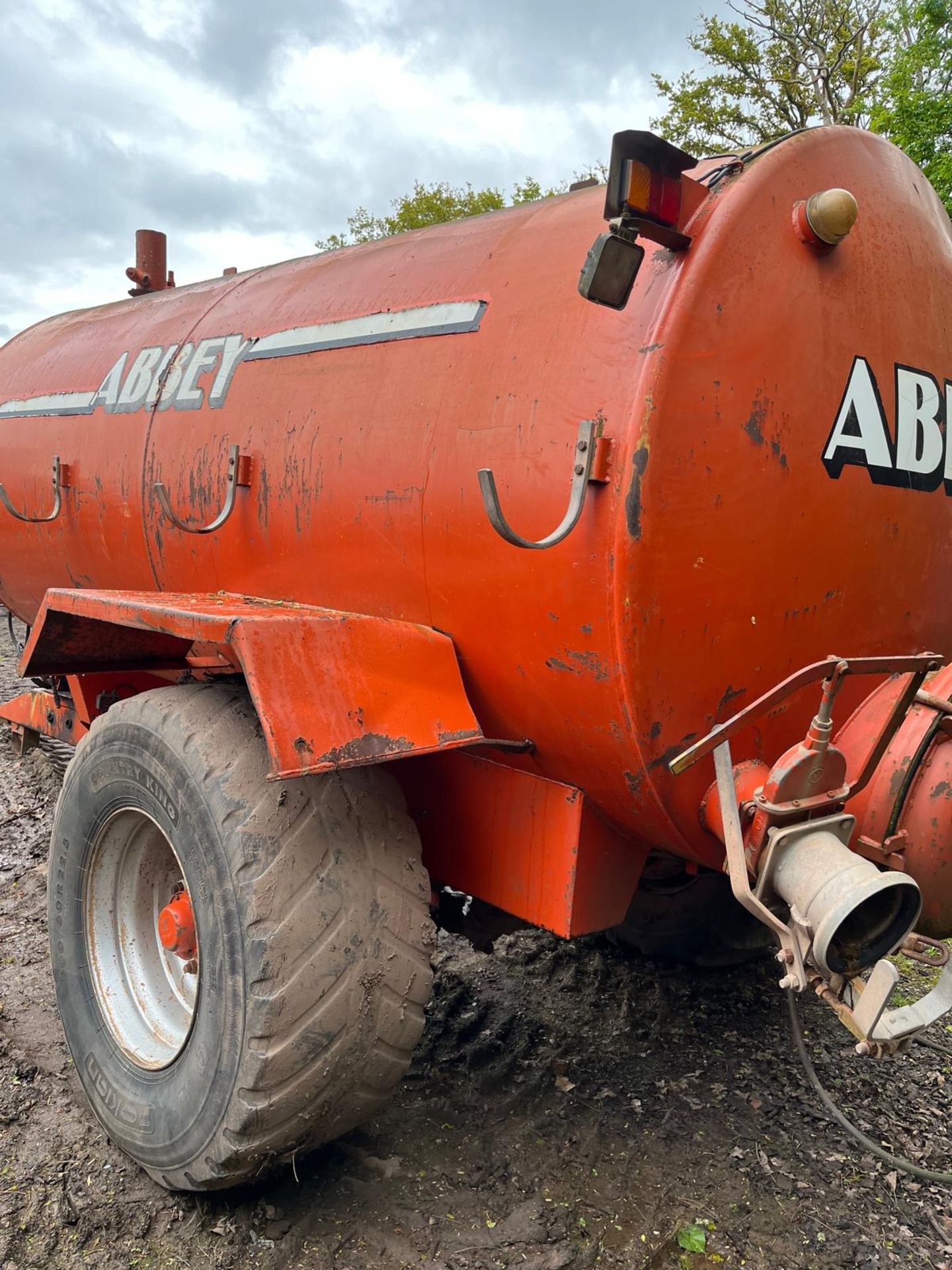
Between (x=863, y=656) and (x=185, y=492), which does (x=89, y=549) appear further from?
(x=863, y=656)

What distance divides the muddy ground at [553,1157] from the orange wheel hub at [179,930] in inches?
23.1

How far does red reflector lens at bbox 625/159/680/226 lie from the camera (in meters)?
1.73

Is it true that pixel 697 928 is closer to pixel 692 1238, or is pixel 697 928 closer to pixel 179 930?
pixel 692 1238

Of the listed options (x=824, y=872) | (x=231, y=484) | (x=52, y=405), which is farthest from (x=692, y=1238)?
(x=52, y=405)

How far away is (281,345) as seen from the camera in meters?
2.81

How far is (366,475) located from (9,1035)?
7.13 feet

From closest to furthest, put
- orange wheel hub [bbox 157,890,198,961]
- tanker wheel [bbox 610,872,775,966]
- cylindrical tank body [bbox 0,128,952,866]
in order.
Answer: cylindrical tank body [bbox 0,128,952,866] → orange wheel hub [bbox 157,890,198,961] → tanker wheel [bbox 610,872,775,966]

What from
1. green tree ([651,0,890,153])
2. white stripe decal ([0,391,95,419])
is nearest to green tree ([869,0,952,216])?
green tree ([651,0,890,153])

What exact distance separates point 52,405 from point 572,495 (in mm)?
2940

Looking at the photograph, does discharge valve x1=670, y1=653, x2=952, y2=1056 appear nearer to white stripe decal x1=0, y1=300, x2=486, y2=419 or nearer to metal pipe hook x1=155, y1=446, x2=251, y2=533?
white stripe decal x1=0, y1=300, x2=486, y2=419

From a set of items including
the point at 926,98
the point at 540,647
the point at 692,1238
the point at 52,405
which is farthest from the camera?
the point at 926,98

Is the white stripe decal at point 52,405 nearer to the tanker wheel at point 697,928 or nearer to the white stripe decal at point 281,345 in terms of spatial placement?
the white stripe decal at point 281,345

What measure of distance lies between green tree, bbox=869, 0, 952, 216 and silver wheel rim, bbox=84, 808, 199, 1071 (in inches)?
547

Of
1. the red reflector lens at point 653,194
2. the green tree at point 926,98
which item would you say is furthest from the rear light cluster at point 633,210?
the green tree at point 926,98
